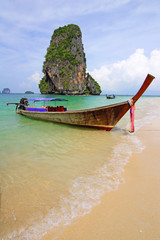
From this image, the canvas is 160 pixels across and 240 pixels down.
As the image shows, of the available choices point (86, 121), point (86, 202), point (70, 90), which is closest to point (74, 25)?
point (70, 90)

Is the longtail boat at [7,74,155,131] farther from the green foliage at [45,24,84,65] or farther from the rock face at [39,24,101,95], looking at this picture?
the green foliage at [45,24,84,65]

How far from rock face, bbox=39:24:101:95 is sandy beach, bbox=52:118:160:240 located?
74.7 meters

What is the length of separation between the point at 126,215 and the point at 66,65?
82.4 metres

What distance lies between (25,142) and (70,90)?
7279 centimetres

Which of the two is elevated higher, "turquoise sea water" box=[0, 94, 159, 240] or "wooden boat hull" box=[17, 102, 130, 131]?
"wooden boat hull" box=[17, 102, 130, 131]

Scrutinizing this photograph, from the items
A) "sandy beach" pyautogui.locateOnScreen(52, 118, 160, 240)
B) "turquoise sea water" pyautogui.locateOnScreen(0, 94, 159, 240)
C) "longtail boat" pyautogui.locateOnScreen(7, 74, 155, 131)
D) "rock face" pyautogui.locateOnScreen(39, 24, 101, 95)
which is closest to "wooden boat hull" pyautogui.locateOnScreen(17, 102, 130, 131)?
"longtail boat" pyautogui.locateOnScreen(7, 74, 155, 131)

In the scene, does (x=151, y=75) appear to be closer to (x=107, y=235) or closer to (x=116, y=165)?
(x=116, y=165)

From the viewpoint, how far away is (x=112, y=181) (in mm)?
3020

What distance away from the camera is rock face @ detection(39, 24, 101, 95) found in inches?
2975

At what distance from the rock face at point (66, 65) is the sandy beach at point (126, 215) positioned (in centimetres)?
7471

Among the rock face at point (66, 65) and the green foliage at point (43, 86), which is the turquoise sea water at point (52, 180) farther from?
the green foliage at point (43, 86)

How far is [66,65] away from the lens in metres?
78.3

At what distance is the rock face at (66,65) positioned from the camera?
75562 mm

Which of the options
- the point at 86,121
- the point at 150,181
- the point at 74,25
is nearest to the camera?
the point at 150,181
